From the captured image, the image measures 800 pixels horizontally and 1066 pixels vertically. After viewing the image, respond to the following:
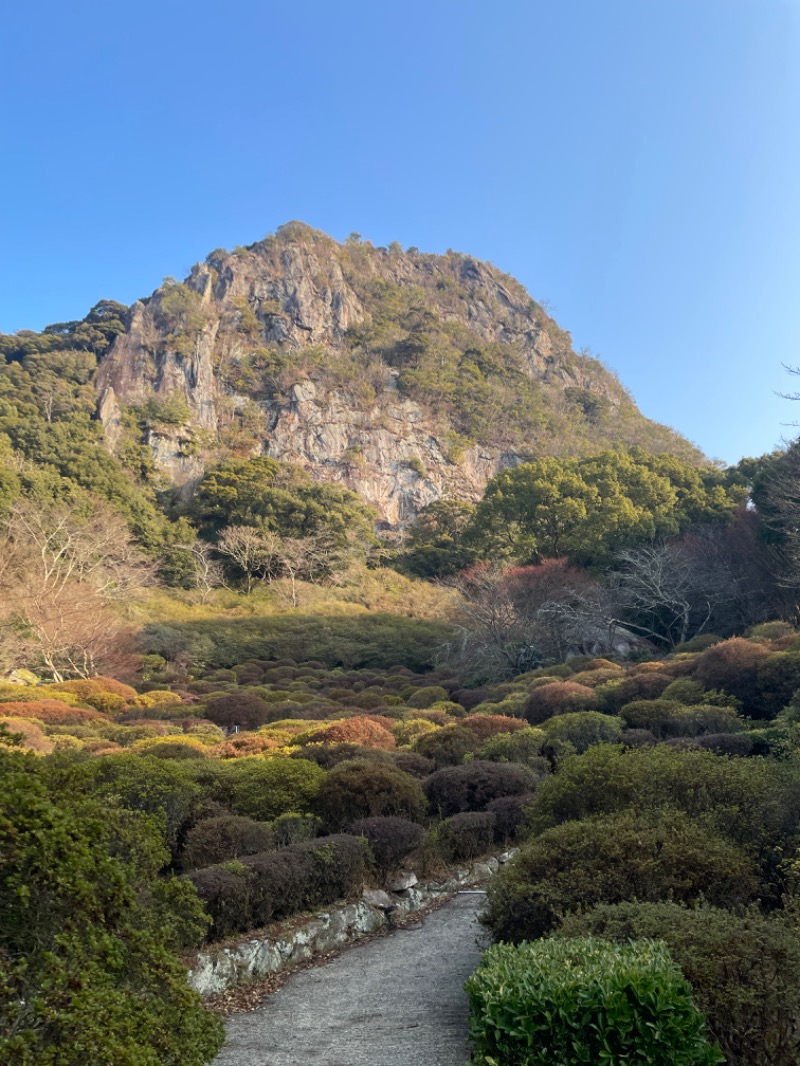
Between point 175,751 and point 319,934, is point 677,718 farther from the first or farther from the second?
point 175,751

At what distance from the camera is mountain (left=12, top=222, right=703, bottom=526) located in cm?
6312

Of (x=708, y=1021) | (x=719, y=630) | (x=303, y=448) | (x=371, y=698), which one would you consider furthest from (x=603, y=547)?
(x=303, y=448)

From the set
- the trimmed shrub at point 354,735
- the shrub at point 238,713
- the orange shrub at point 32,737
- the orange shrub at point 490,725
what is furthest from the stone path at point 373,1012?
the shrub at point 238,713

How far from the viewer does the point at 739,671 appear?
1461 centimetres

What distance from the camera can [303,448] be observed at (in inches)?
2507

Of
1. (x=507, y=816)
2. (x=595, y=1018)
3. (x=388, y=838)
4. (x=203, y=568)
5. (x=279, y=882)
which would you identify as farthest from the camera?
(x=203, y=568)

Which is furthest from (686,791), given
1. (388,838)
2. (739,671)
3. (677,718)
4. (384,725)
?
(384,725)

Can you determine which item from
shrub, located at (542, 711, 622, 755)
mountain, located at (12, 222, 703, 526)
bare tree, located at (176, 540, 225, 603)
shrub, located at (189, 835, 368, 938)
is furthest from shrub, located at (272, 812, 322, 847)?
mountain, located at (12, 222, 703, 526)

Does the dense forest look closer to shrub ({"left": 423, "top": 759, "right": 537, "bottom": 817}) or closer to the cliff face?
shrub ({"left": 423, "top": 759, "right": 537, "bottom": 817})

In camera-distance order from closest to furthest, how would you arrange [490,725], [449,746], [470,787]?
[470,787] → [449,746] → [490,725]

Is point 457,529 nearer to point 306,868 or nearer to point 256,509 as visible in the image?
point 256,509

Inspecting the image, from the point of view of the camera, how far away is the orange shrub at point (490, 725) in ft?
48.0

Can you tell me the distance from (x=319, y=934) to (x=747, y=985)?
14.4ft

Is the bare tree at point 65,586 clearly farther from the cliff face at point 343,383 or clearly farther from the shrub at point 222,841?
the shrub at point 222,841
